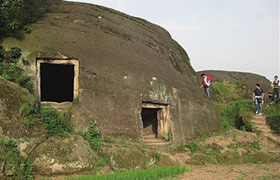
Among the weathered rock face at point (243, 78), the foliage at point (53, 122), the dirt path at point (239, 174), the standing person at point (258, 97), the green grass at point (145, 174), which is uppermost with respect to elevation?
the weathered rock face at point (243, 78)

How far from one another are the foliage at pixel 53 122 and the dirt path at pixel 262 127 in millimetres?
8635

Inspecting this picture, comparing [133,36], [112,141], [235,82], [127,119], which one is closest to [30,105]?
[112,141]

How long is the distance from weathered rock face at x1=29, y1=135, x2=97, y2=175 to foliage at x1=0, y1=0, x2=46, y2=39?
12.5 ft

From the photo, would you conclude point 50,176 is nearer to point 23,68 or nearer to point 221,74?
point 23,68

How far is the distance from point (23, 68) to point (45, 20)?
7.25 ft

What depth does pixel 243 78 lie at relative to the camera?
928 inches

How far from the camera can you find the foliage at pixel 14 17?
891 cm

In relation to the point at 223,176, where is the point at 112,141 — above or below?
above

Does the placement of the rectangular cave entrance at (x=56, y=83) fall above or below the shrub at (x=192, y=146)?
above

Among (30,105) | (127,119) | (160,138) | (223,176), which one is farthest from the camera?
(160,138)

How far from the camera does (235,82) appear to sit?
22.2m

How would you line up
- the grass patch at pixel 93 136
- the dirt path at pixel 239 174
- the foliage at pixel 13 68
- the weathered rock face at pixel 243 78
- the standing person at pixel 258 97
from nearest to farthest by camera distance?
the dirt path at pixel 239 174
the grass patch at pixel 93 136
the foliage at pixel 13 68
the standing person at pixel 258 97
the weathered rock face at pixel 243 78

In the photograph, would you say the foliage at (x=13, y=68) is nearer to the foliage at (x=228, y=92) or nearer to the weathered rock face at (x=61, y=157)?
the weathered rock face at (x=61, y=157)

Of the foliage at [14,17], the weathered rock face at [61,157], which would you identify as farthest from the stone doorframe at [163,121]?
the foliage at [14,17]
